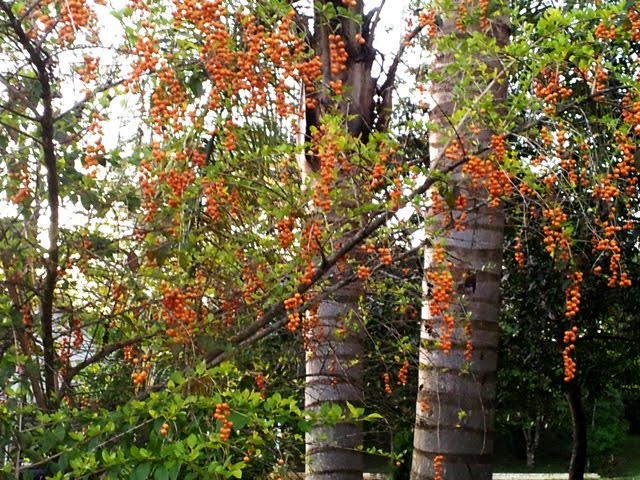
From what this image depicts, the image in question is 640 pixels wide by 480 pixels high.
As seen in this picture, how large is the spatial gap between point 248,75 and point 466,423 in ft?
7.65

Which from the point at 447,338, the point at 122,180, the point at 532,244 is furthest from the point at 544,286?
the point at 122,180

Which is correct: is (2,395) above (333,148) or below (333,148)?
below

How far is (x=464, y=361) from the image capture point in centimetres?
501

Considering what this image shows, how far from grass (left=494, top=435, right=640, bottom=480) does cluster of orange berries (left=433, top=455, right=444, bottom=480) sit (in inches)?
910

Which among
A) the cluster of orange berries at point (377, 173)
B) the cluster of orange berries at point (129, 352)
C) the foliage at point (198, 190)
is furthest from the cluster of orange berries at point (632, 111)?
the cluster of orange berries at point (129, 352)

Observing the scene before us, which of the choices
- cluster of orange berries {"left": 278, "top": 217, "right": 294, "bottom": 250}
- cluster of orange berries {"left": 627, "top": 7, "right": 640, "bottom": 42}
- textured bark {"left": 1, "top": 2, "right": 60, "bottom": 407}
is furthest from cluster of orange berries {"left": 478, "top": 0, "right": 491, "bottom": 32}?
textured bark {"left": 1, "top": 2, "right": 60, "bottom": 407}

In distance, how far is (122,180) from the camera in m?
4.28

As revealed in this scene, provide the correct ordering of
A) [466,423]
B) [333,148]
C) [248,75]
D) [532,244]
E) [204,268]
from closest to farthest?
1. [248,75]
2. [333,148]
3. [204,268]
4. [466,423]
5. [532,244]

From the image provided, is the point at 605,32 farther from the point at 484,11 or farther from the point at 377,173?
the point at 377,173

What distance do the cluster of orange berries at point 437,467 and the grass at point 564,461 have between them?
23.1m

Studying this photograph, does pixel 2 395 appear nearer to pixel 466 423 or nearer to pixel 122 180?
pixel 122 180

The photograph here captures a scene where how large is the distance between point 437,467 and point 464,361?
1.77ft

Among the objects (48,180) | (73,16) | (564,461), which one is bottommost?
(564,461)

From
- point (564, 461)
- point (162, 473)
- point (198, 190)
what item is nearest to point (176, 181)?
point (198, 190)
